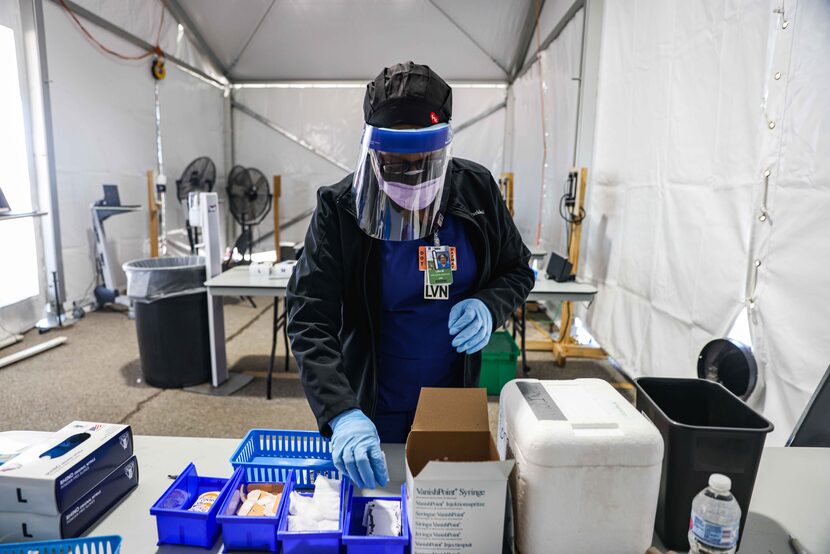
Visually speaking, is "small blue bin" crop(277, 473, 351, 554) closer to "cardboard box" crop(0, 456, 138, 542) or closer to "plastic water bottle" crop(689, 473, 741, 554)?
"cardboard box" crop(0, 456, 138, 542)

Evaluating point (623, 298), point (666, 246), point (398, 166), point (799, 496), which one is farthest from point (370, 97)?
point (623, 298)

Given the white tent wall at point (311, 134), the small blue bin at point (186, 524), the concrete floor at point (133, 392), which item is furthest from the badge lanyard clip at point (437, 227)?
the white tent wall at point (311, 134)

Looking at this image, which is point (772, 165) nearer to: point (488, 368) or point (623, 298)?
point (623, 298)

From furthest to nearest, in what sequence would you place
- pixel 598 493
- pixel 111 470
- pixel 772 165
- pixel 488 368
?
pixel 488 368 → pixel 772 165 → pixel 111 470 → pixel 598 493

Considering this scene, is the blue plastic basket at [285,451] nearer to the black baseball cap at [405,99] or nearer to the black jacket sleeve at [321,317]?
the black jacket sleeve at [321,317]

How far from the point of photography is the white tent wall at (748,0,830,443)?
1548 millimetres

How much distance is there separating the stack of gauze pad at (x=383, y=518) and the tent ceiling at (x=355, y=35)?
609 centimetres

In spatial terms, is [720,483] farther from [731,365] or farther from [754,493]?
[731,365]

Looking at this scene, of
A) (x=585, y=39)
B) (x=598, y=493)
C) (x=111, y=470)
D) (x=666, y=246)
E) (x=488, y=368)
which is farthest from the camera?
(x=585, y=39)

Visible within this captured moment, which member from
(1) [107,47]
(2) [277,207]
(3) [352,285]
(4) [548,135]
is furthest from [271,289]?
(2) [277,207]

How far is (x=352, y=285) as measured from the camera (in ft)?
3.81

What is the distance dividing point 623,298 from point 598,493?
270cm

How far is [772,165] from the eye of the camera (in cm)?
180

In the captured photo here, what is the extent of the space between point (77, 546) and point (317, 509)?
37 cm
